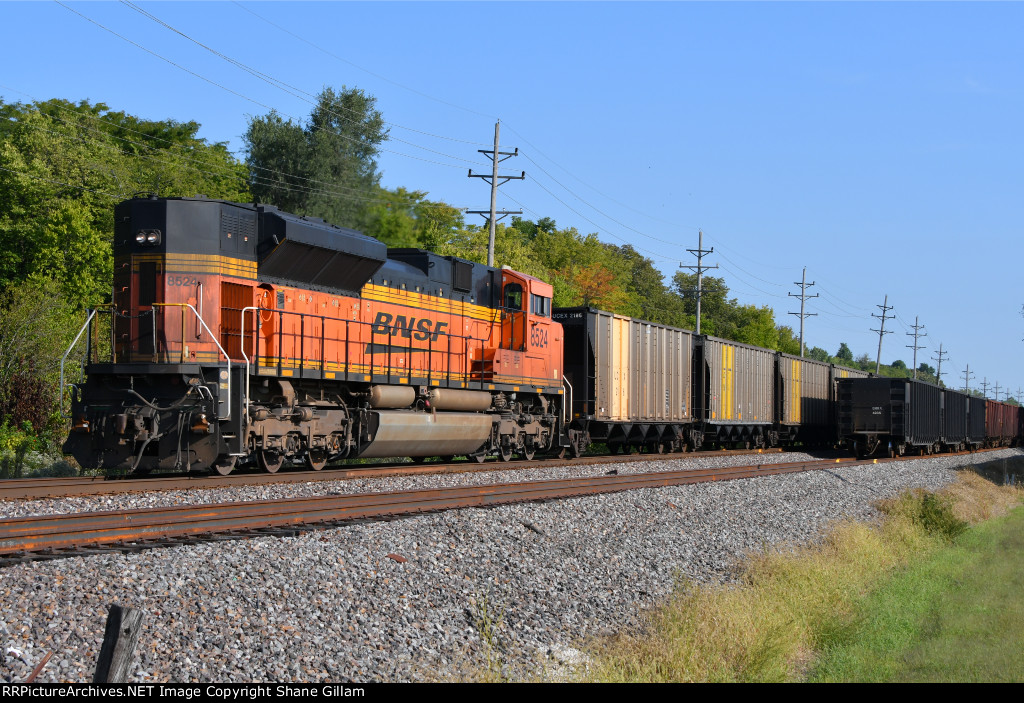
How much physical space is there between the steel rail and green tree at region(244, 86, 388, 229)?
104 ft

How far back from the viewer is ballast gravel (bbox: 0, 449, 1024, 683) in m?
5.53

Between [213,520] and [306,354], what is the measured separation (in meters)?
5.56

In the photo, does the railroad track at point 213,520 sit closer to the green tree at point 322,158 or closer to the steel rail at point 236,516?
the steel rail at point 236,516

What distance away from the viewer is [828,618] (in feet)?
30.6

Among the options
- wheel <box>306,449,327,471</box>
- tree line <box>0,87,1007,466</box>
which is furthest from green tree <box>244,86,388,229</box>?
wheel <box>306,449,327,471</box>

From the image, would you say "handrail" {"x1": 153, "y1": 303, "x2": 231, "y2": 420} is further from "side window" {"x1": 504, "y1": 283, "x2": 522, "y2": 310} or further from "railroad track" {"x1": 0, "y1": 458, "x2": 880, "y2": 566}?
"side window" {"x1": 504, "y1": 283, "x2": 522, "y2": 310}

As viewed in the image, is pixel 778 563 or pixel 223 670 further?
pixel 778 563

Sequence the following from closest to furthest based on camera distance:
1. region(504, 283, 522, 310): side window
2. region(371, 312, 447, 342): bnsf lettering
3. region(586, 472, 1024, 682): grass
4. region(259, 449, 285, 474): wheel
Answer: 1. region(586, 472, 1024, 682): grass
2. region(259, 449, 285, 474): wheel
3. region(371, 312, 447, 342): bnsf lettering
4. region(504, 283, 522, 310): side window

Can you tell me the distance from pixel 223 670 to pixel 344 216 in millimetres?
37750

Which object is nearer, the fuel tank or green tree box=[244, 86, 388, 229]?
the fuel tank
